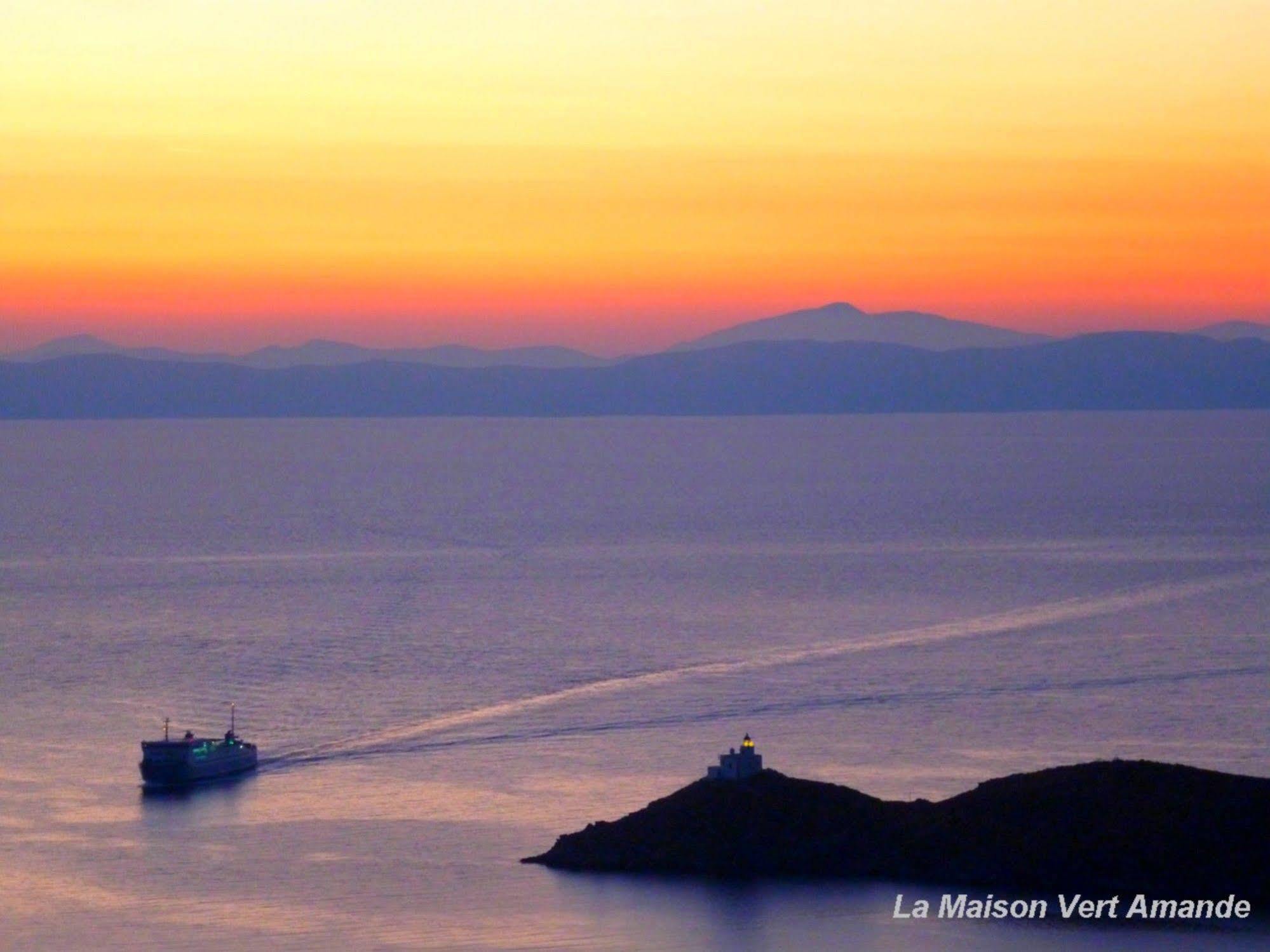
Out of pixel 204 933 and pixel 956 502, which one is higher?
pixel 956 502

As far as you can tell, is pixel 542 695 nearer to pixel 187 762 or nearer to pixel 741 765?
pixel 187 762

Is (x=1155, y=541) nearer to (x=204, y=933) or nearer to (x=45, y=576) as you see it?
(x=45, y=576)

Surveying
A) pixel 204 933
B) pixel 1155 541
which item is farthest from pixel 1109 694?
pixel 1155 541

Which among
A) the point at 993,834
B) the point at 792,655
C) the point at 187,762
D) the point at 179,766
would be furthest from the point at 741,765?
the point at 792,655

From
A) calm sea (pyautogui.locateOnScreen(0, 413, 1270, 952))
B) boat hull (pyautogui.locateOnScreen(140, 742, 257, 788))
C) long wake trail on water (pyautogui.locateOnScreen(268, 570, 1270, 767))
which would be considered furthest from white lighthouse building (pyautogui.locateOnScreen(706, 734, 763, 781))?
long wake trail on water (pyautogui.locateOnScreen(268, 570, 1270, 767))

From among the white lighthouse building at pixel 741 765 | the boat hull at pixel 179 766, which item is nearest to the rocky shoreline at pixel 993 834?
the white lighthouse building at pixel 741 765

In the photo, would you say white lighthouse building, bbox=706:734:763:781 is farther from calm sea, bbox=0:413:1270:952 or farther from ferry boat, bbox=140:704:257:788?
ferry boat, bbox=140:704:257:788
